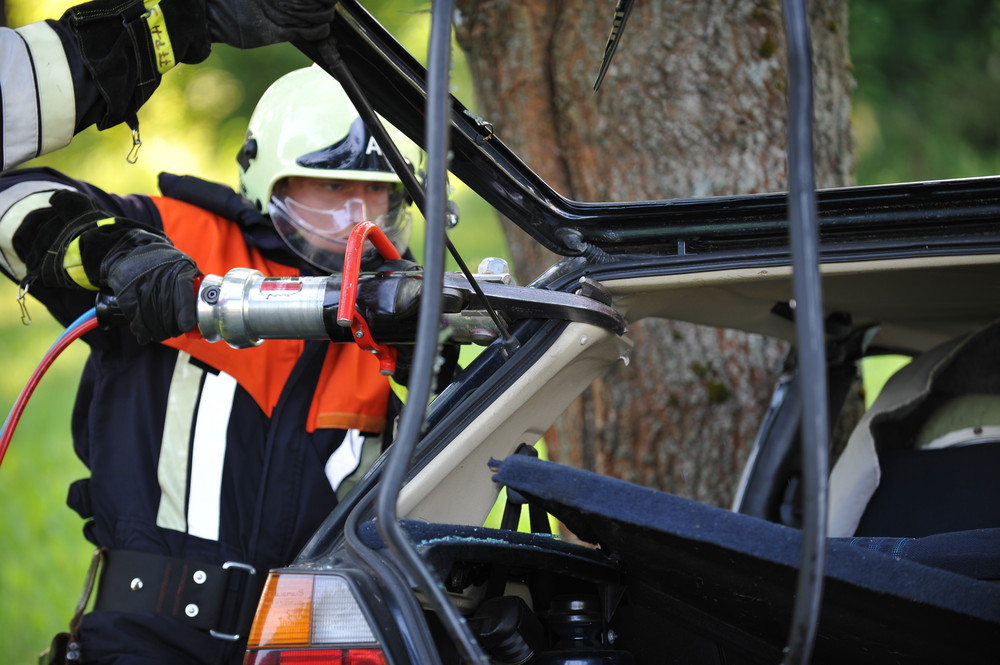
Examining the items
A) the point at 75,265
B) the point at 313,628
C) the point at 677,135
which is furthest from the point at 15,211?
the point at 677,135

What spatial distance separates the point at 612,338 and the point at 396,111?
618 mm

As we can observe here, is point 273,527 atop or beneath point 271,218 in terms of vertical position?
beneath

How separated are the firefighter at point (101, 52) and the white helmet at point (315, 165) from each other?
2.30ft

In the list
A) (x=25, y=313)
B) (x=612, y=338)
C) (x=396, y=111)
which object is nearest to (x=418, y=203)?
(x=396, y=111)

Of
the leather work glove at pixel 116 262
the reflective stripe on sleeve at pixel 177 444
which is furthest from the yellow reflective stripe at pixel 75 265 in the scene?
the reflective stripe on sleeve at pixel 177 444

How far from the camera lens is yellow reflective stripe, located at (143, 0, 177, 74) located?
175 centimetres

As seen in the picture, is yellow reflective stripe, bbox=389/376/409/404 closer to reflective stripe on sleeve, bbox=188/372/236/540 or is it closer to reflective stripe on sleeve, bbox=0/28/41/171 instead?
reflective stripe on sleeve, bbox=188/372/236/540

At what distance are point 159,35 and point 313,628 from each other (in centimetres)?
109

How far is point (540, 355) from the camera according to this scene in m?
1.83

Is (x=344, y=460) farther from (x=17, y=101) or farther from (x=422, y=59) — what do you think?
(x=422, y=59)

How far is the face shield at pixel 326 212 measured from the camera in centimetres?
247

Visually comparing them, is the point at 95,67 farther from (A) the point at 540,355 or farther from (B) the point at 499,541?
(B) the point at 499,541

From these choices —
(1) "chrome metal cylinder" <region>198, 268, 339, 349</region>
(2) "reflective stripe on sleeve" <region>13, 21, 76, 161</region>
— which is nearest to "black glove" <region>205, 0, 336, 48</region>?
(2) "reflective stripe on sleeve" <region>13, 21, 76, 161</region>

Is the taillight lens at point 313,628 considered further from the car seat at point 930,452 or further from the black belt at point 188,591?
the car seat at point 930,452
